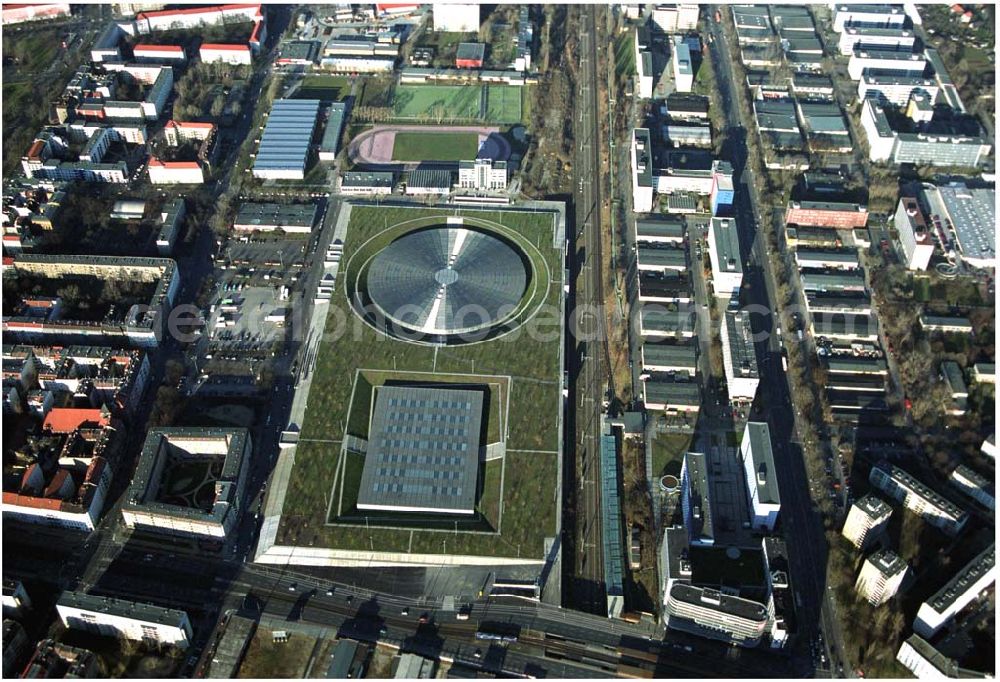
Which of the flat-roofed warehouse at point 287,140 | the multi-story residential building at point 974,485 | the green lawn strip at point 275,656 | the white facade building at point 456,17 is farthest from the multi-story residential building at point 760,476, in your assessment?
the white facade building at point 456,17

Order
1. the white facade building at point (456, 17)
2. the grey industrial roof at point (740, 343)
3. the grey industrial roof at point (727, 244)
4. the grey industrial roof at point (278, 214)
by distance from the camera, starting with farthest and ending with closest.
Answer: the white facade building at point (456, 17)
the grey industrial roof at point (278, 214)
the grey industrial roof at point (727, 244)
the grey industrial roof at point (740, 343)

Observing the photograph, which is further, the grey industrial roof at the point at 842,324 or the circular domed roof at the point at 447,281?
the circular domed roof at the point at 447,281

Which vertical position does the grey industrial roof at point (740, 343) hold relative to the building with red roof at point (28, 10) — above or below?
below

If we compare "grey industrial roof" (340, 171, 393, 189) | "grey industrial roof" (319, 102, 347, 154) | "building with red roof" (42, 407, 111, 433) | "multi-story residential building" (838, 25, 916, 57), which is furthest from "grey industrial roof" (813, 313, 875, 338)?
"building with red roof" (42, 407, 111, 433)

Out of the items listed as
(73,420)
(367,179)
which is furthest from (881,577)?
(367,179)

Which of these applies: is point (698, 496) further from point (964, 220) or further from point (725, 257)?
point (964, 220)

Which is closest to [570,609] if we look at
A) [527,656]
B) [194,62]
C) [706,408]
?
[527,656]

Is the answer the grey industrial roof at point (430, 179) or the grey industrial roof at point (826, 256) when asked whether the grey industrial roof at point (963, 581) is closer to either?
the grey industrial roof at point (826, 256)
